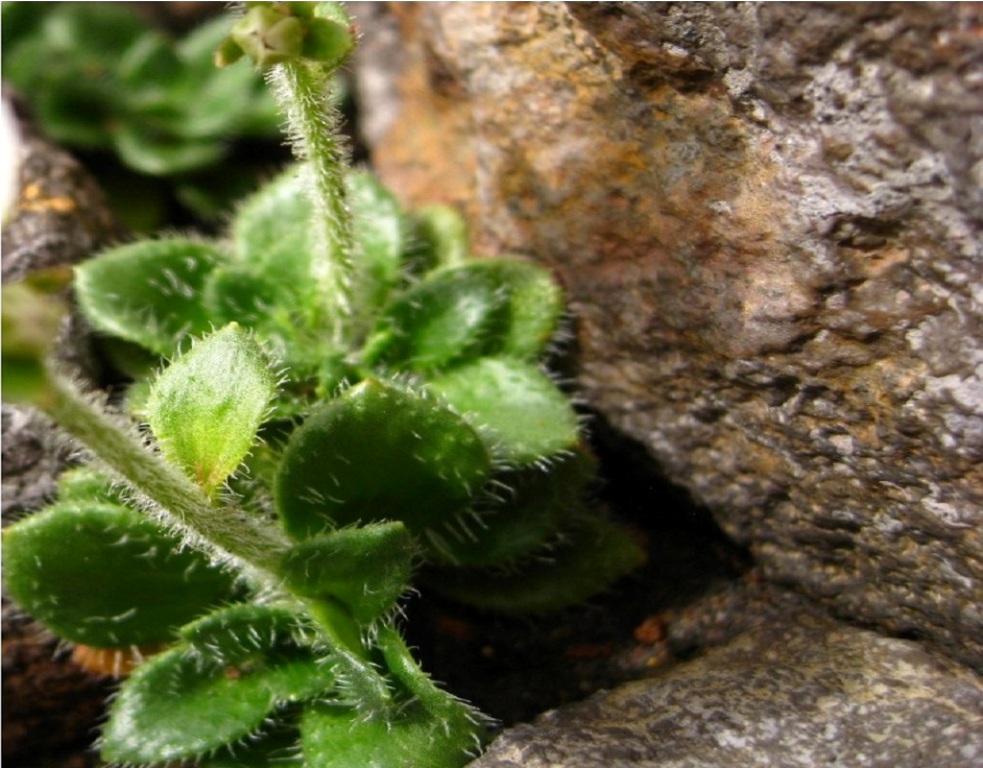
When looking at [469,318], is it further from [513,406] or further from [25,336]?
[25,336]

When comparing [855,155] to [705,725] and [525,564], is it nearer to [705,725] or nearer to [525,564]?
[705,725]

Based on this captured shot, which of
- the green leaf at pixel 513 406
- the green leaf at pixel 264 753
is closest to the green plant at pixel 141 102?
the green leaf at pixel 513 406

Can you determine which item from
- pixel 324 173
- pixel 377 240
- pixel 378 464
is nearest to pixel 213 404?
pixel 378 464

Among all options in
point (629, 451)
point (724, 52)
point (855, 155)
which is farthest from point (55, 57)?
point (855, 155)

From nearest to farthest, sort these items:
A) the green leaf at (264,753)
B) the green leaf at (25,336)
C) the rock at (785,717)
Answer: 1. the green leaf at (25,336)
2. the rock at (785,717)
3. the green leaf at (264,753)

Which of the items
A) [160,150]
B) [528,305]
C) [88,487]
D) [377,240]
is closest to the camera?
[88,487]

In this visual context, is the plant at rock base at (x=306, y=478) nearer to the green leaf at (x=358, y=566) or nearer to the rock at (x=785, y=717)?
the green leaf at (x=358, y=566)
